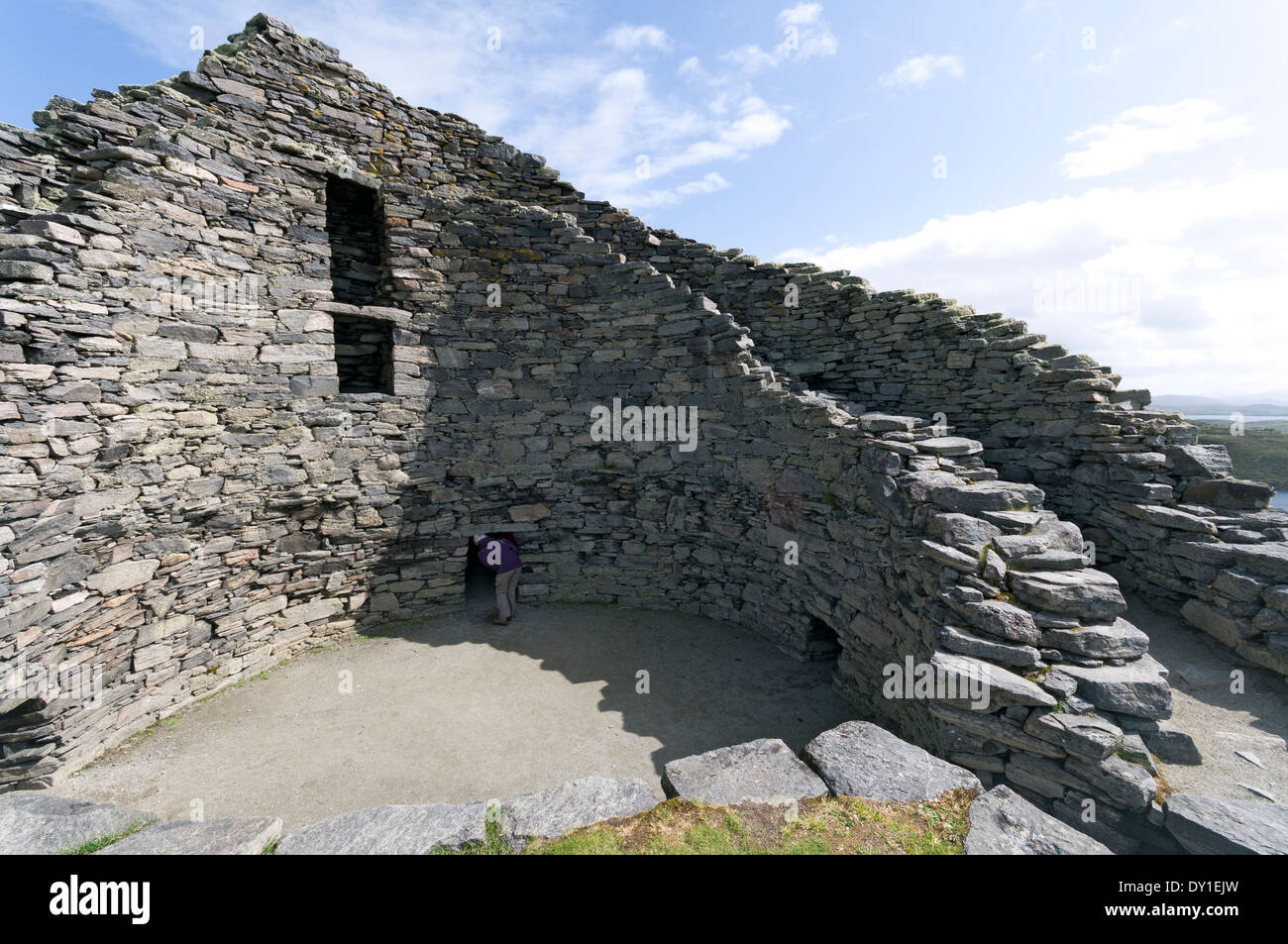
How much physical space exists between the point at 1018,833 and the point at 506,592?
878 cm

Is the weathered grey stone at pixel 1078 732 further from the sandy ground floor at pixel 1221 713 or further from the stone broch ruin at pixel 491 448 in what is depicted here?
the sandy ground floor at pixel 1221 713

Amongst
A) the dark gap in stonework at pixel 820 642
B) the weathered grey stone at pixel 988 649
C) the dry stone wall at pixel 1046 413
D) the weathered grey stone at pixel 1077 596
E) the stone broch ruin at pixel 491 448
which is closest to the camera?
the weathered grey stone at pixel 988 649

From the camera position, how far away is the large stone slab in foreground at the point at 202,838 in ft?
10.5

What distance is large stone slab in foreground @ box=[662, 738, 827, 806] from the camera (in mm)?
3783

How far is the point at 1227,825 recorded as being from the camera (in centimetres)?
399

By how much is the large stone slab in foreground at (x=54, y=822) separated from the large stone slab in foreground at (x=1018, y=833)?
5.59m

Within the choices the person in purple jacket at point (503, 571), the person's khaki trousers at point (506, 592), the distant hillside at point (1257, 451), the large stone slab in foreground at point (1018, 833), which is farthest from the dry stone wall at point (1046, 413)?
the person's khaki trousers at point (506, 592)

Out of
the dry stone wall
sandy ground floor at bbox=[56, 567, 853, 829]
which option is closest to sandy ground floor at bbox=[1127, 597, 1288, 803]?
the dry stone wall

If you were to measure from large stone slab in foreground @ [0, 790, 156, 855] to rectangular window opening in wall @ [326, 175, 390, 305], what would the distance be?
840cm

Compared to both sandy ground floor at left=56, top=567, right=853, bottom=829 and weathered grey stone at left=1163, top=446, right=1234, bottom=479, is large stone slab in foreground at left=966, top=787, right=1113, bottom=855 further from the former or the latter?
weathered grey stone at left=1163, top=446, right=1234, bottom=479

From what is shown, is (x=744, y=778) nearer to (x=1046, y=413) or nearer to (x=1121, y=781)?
(x=1121, y=781)

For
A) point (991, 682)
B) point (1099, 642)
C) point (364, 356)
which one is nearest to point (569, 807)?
point (991, 682)
